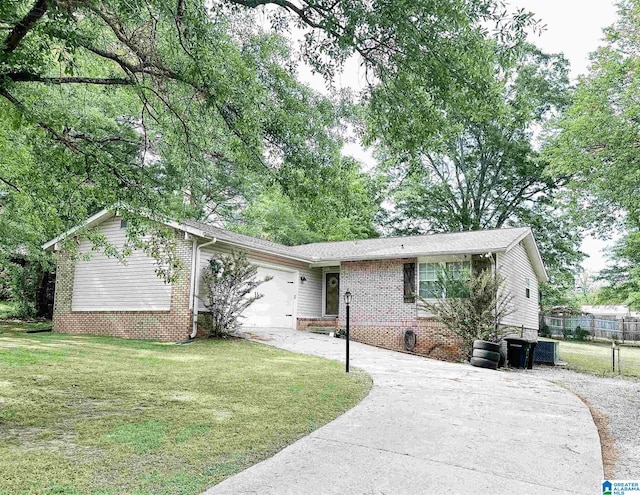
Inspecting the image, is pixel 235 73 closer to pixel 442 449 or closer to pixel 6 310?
pixel 442 449

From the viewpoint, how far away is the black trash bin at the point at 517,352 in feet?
40.2

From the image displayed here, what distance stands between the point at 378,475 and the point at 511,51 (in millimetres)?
4235

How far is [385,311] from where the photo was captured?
15367mm

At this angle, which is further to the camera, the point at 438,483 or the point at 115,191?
the point at 115,191

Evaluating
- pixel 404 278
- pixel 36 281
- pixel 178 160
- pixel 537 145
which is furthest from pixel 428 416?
pixel 537 145

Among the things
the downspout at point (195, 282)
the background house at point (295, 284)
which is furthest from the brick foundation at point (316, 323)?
the downspout at point (195, 282)

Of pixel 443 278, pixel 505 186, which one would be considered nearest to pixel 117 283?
pixel 443 278

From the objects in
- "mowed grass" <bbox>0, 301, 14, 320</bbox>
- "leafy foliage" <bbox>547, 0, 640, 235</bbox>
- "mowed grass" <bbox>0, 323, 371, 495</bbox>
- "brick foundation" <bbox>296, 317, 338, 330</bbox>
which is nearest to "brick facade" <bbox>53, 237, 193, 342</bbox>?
"mowed grass" <bbox>0, 323, 371, 495</bbox>

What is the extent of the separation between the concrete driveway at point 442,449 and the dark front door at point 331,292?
10.2 meters

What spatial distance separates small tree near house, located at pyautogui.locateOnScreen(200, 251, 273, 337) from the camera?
42.2 ft

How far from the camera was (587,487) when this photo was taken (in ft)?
12.0

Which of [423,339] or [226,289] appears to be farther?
[423,339]

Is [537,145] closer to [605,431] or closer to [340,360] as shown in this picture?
[340,360]

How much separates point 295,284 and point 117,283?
578cm
